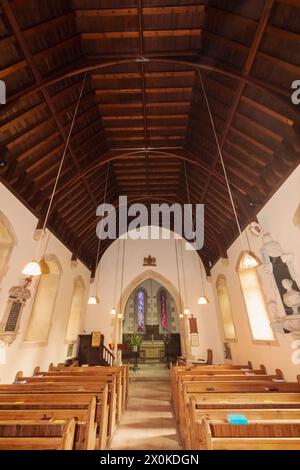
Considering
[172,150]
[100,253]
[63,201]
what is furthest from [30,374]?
[172,150]

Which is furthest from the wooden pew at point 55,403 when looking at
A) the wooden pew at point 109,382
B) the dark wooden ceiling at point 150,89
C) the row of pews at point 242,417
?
the dark wooden ceiling at point 150,89

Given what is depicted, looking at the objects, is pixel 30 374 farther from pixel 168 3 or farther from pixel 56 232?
pixel 168 3

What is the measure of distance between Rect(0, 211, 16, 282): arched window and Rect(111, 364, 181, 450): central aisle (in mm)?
4138

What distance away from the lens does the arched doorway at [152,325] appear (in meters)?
14.9

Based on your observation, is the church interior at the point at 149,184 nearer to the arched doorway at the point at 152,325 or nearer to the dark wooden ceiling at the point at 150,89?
the dark wooden ceiling at the point at 150,89

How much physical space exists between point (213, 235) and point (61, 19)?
7342mm

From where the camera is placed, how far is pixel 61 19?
3.77 metres

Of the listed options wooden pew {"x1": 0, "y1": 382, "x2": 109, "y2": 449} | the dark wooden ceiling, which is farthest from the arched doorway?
wooden pew {"x1": 0, "y1": 382, "x2": 109, "y2": 449}

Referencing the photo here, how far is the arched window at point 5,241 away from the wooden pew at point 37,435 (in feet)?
11.1

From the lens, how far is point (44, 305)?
716 cm

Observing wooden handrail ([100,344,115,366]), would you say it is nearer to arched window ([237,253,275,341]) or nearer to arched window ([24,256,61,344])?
arched window ([24,256,61,344])

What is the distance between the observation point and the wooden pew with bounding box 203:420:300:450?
1.81 metres

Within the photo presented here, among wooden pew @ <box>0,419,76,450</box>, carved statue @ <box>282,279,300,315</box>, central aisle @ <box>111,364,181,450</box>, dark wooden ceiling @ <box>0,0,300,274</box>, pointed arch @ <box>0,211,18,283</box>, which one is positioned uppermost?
dark wooden ceiling @ <box>0,0,300,274</box>

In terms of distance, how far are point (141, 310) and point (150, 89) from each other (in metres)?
15.5
